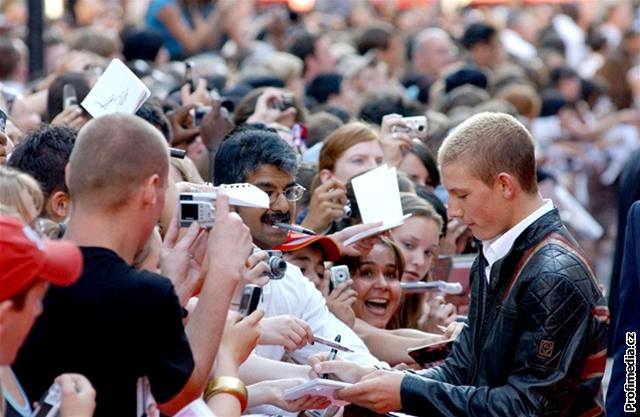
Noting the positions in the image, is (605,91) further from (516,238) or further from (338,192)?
(516,238)

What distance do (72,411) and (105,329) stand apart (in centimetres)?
26

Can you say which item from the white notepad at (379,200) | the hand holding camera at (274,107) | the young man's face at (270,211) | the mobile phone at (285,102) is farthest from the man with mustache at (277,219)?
the mobile phone at (285,102)

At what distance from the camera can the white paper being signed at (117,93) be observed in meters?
5.70

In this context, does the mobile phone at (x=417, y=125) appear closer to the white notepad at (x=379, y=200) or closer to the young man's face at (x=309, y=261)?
the white notepad at (x=379, y=200)

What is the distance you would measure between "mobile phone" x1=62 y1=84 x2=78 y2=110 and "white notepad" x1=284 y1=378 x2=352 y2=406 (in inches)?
117

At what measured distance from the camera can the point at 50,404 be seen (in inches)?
154

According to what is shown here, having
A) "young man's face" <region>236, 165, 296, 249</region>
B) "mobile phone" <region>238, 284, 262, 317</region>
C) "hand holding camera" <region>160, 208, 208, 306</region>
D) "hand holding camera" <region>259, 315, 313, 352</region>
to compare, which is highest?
"hand holding camera" <region>160, 208, 208, 306</region>

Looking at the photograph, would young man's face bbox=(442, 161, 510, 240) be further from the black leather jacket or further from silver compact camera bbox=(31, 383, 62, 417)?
Answer: silver compact camera bbox=(31, 383, 62, 417)

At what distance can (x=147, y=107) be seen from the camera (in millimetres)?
7086

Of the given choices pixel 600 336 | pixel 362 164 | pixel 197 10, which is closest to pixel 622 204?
pixel 362 164

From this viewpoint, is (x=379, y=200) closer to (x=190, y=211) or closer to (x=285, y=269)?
(x=285, y=269)

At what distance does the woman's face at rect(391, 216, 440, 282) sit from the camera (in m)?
7.34

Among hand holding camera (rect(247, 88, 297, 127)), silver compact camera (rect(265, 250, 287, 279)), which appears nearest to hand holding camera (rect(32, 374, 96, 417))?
silver compact camera (rect(265, 250, 287, 279))

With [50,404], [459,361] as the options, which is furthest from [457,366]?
[50,404]
